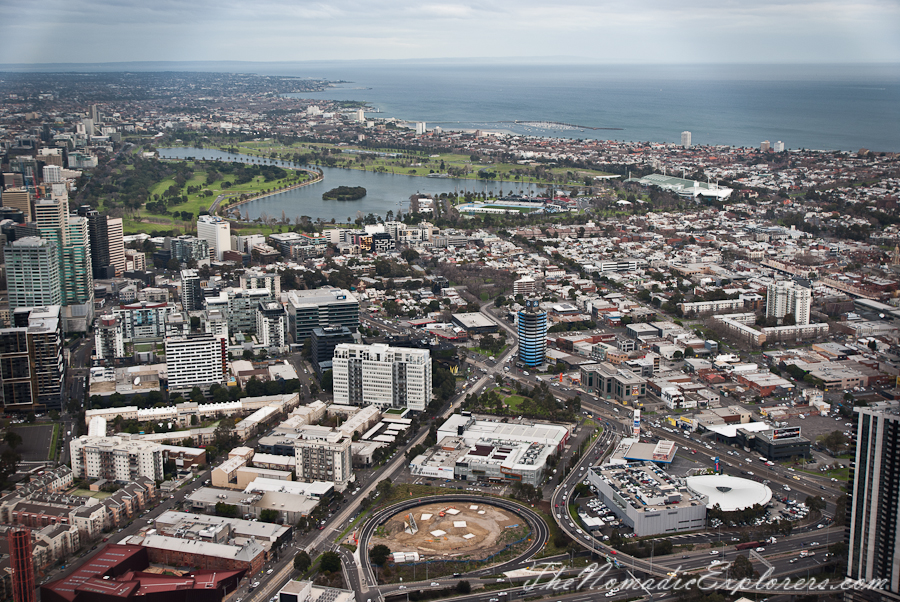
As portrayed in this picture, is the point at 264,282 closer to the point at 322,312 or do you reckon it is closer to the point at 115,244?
the point at 322,312

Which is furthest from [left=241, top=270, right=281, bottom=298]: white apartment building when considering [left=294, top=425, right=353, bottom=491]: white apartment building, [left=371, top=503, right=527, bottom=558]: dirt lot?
[left=371, top=503, right=527, bottom=558]: dirt lot

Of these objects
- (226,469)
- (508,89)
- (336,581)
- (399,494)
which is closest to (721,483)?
(399,494)

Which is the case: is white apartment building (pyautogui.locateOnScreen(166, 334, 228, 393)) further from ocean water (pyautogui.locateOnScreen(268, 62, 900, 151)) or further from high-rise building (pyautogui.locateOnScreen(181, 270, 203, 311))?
ocean water (pyautogui.locateOnScreen(268, 62, 900, 151))

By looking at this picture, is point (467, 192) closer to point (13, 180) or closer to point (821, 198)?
point (821, 198)

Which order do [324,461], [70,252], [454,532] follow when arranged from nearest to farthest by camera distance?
[454,532] → [324,461] → [70,252]

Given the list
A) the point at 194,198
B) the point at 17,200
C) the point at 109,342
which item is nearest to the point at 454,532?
the point at 109,342

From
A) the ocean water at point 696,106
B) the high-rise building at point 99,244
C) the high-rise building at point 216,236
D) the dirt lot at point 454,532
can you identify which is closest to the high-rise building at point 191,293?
the high-rise building at point 99,244

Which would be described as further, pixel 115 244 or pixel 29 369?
pixel 115 244
